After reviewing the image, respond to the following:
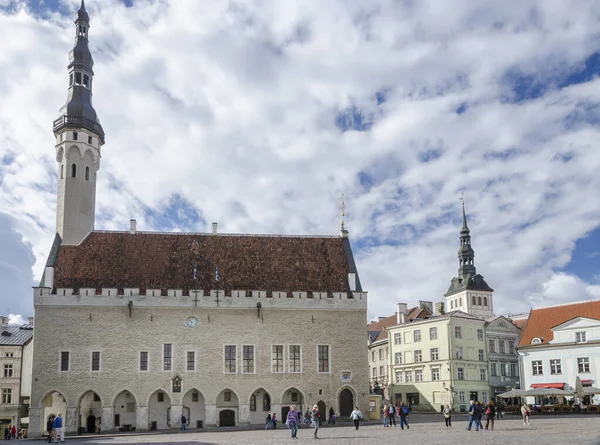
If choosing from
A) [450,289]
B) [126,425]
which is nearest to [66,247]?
[126,425]

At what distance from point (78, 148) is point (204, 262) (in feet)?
39.7

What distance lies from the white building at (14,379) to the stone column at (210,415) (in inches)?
854

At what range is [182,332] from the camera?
142ft

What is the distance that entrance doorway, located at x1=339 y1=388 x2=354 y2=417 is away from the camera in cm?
4441

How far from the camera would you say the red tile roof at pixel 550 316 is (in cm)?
5462

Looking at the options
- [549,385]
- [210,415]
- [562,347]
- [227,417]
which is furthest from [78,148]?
[549,385]

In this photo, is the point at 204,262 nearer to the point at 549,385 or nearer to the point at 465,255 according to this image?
the point at 549,385

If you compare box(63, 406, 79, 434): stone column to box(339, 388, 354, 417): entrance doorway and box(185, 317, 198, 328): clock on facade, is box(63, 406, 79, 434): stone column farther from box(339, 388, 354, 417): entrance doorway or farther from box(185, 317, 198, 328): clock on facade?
box(339, 388, 354, 417): entrance doorway

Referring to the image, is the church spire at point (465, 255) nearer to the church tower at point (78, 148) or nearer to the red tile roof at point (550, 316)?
the red tile roof at point (550, 316)

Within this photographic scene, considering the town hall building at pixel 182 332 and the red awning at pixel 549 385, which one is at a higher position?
the town hall building at pixel 182 332

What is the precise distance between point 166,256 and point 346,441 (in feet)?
80.8

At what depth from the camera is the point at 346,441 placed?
24.8 metres

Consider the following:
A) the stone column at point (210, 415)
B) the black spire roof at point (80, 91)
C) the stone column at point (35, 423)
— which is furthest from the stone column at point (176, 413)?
the black spire roof at point (80, 91)

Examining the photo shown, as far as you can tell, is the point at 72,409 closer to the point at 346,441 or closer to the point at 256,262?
the point at 256,262
